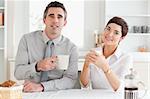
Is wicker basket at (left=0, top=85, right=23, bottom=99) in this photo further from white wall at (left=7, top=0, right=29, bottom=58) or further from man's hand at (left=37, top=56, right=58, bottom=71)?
white wall at (left=7, top=0, right=29, bottom=58)

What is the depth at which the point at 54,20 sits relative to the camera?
91.9 inches

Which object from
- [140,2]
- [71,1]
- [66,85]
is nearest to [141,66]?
[140,2]

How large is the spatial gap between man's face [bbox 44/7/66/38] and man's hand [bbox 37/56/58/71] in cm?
31

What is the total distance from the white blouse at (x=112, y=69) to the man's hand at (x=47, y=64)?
0.34 metres

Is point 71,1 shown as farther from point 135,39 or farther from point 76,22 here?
point 135,39

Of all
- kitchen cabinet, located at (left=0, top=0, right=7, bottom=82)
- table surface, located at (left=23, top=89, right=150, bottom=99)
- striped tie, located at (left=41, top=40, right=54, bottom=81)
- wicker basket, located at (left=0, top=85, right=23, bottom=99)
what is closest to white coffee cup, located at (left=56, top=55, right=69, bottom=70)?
table surface, located at (left=23, top=89, right=150, bottom=99)

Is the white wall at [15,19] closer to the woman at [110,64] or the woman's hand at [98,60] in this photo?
the woman at [110,64]

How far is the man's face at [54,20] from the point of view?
2.34m

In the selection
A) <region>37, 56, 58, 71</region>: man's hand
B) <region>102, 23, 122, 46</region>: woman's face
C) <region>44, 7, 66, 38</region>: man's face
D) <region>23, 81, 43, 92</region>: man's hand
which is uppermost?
<region>44, 7, 66, 38</region>: man's face

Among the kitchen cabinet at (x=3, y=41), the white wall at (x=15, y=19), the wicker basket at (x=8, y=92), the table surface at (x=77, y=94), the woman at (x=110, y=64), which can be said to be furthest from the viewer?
the white wall at (x=15, y=19)

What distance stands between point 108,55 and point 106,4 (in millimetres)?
2090

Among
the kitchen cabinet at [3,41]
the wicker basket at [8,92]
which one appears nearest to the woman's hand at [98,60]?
the wicker basket at [8,92]

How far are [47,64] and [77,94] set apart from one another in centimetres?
28

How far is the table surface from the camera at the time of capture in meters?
1.92
